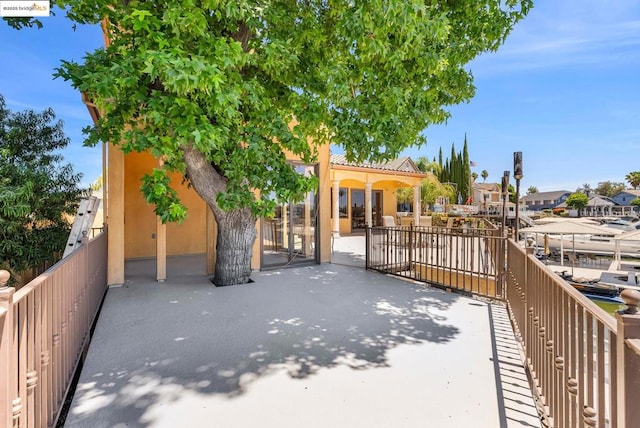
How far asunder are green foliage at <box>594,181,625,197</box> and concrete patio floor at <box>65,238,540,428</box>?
73141 millimetres

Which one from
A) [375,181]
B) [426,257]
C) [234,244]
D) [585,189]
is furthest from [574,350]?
[585,189]

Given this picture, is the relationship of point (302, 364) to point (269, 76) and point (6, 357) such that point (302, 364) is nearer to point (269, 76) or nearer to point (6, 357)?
point (6, 357)

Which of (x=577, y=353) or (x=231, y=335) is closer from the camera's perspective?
(x=577, y=353)

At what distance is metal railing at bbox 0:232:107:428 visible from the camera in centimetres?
157

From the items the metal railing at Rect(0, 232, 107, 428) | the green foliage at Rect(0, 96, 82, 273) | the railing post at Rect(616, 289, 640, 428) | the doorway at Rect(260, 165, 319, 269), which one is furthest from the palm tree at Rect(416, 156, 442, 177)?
the railing post at Rect(616, 289, 640, 428)

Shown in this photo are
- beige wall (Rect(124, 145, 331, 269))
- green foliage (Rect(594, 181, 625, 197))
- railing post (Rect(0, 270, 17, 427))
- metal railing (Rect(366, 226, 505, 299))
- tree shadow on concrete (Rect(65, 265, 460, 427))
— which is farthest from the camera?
green foliage (Rect(594, 181, 625, 197))

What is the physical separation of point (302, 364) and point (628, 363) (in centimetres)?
262

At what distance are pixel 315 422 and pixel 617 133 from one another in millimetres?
46465

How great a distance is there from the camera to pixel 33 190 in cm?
589

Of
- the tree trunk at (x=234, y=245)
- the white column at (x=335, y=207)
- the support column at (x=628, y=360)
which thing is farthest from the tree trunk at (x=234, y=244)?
the white column at (x=335, y=207)

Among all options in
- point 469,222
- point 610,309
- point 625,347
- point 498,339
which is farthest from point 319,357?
point 469,222

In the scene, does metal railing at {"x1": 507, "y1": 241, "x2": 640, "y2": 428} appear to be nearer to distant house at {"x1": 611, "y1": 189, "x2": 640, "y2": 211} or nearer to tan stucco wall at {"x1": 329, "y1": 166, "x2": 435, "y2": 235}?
tan stucco wall at {"x1": 329, "y1": 166, "x2": 435, "y2": 235}

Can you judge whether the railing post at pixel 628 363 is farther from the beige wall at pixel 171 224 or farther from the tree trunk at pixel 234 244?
the beige wall at pixel 171 224

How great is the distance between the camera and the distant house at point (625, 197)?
50.1 m
